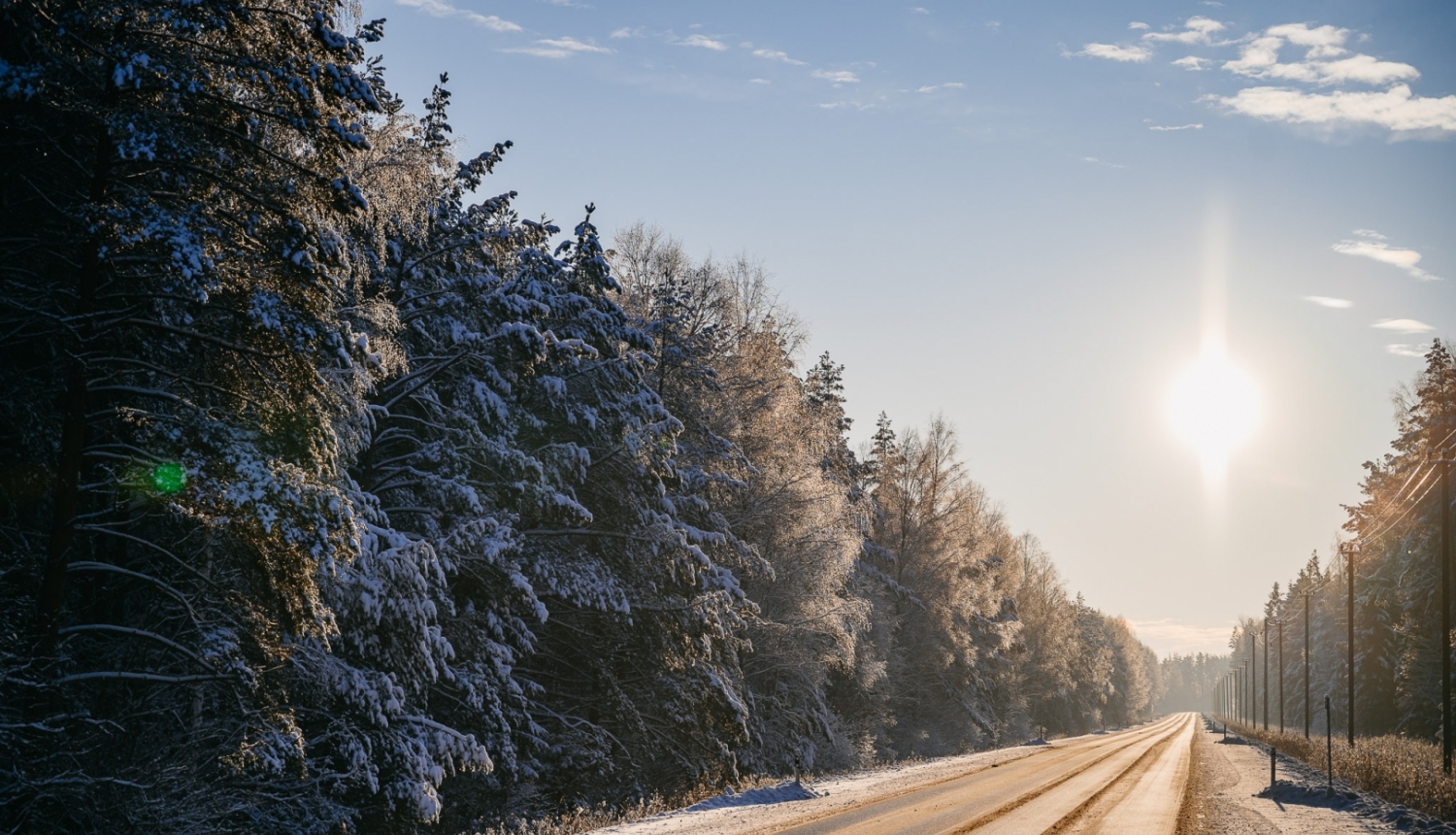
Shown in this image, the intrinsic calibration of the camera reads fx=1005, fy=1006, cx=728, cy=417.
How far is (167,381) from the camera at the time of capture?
39.0 ft

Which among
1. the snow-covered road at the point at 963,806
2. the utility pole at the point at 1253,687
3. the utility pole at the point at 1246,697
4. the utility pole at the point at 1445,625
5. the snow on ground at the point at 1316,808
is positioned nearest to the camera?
the snow-covered road at the point at 963,806

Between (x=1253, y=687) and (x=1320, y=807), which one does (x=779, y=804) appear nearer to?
(x=1320, y=807)

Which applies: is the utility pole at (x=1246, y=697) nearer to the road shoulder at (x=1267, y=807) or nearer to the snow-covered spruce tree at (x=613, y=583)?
the road shoulder at (x=1267, y=807)

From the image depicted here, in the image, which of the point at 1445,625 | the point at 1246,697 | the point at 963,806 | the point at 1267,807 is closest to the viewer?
the point at 963,806

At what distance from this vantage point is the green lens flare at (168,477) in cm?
1070

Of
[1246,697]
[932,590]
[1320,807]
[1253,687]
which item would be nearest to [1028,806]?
[1320,807]

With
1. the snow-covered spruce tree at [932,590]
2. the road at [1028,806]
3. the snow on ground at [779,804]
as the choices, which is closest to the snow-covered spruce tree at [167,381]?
the snow on ground at [779,804]

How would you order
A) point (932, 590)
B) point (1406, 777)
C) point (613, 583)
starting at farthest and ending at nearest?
point (932, 590) → point (1406, 777) → point (613, 583)

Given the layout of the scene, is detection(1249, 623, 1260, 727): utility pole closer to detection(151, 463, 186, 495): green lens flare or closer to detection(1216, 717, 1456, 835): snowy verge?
detection(1216, 717, 1456, 835): snowy verge

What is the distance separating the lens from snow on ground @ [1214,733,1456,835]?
54.7 ft

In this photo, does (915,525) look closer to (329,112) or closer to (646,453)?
(646,453)

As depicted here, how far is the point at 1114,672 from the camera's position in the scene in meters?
126

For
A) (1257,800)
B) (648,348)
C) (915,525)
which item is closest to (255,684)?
(648,348)

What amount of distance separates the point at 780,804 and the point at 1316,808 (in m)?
11.6
